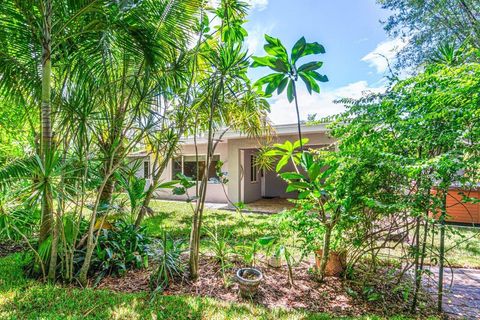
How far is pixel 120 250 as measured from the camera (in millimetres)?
3750

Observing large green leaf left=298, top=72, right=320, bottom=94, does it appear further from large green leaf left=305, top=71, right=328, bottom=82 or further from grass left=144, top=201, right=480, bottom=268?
grass left=144, top=201, right=480, bottom=268

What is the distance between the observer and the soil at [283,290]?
289 cm

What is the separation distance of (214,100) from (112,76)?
1488mm

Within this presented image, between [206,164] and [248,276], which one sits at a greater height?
[206,164]

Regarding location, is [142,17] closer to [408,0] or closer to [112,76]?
[112,76]

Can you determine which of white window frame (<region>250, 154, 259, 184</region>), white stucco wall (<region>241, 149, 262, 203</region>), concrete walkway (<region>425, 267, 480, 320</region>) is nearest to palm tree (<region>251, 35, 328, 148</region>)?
concrete walkway (<region>425, 267, 480, 320</region>)

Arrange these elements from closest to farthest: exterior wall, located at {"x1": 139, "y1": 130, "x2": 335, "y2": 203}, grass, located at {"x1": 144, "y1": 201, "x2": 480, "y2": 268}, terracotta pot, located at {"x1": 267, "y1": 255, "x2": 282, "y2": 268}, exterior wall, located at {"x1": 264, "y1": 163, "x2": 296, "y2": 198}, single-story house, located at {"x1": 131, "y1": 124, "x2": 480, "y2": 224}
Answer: terracotta pot, located at {"x1": 267, "y1": 255, "x2": 282, "y2": 268} < grass, located at {"x1": 144, "y1": 201, "x2": 480, "y2": 268} < single-story house, located at {"x1": 131, "y1": 124, "x2": 480, "y2": 224} < exterior wall, located at {"x1": 139, "y1": 130, "x2": 335, "y2": 203} < exterior wall, located at {"x1": 264, "y1": 163, "x2": 296, "y2": 198}

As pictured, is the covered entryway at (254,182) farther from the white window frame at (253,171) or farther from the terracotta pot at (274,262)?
the terracotta pot at (274,262)

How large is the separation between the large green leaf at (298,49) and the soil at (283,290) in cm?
302

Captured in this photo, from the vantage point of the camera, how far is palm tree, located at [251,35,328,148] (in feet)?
9.40

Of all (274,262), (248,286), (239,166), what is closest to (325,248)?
(274,262)

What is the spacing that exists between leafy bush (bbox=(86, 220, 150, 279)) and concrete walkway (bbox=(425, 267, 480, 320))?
13.2 ft

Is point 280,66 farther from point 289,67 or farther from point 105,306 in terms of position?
point 105,306

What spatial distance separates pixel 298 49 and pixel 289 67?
9.1 inches
